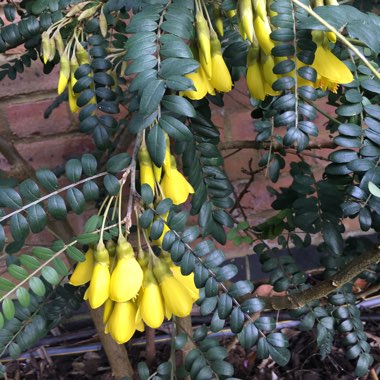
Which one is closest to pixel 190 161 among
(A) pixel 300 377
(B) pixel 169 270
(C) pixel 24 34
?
(B) pixel 169 270

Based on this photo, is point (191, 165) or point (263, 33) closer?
point (263, 33)

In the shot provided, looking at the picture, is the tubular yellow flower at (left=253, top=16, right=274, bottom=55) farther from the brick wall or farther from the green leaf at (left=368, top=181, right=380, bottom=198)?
the brick wall

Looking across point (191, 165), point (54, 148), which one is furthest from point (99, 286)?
point (54, 148)

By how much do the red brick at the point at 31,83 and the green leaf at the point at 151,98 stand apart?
0.74 meters

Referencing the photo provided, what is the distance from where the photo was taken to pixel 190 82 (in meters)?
0.46

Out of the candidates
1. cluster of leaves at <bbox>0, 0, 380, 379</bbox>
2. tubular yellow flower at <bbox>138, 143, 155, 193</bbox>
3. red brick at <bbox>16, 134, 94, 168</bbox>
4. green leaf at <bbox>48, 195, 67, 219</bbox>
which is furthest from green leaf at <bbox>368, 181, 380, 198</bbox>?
red brick at <bbox>16, 134, 94, 168</bbox>

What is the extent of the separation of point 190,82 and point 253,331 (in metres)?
0.31

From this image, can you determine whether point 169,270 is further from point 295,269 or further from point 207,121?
point 295,269

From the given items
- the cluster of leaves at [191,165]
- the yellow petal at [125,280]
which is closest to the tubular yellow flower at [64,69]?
the cluster of leaves at [191,165]

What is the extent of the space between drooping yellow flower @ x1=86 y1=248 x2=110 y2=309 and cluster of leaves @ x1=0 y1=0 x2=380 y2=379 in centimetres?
2

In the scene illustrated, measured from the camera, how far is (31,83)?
1142mm

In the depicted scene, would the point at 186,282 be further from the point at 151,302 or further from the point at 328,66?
the point at 328,66

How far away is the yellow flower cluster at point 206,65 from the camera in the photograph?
1.71 feet

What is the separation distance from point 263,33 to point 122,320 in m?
0.33
